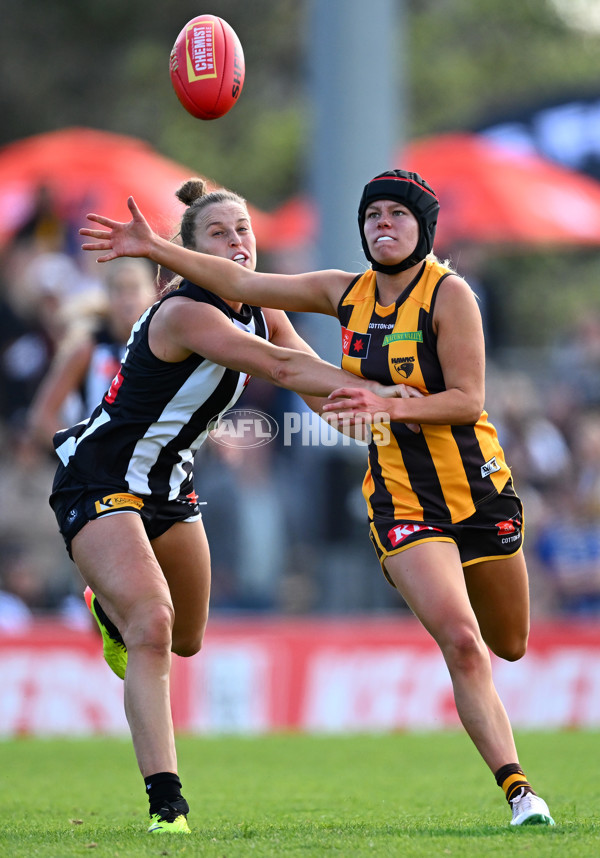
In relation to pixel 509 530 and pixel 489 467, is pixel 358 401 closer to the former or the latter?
pixel 489 467

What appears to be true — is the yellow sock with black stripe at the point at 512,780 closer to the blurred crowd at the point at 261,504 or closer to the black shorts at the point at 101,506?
the black shorts at the point at 101,506

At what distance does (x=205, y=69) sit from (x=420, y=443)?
2010mm

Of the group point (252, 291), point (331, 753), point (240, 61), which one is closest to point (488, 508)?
point (252, 291)

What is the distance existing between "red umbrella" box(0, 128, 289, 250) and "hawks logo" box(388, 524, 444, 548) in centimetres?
832

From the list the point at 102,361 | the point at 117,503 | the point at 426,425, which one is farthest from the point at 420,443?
the point at 102,361

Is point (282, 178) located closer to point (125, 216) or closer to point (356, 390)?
point (125, 216)

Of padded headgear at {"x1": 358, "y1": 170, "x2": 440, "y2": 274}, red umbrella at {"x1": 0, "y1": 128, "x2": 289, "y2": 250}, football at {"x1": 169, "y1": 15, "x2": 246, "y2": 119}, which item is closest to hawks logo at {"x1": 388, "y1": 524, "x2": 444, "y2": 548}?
padded headgear at {"x1": 358, "y1": 170, "x2": 440, "y2": 274}

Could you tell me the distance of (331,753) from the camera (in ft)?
30.7

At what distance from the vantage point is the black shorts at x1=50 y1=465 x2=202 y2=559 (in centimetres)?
561

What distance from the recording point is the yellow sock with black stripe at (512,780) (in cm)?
520

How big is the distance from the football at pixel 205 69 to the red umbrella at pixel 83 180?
6983 mm

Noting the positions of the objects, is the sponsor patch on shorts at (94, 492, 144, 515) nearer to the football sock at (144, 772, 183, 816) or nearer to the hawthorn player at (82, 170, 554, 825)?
the hawthorn player at (82, 170, 554, 825)

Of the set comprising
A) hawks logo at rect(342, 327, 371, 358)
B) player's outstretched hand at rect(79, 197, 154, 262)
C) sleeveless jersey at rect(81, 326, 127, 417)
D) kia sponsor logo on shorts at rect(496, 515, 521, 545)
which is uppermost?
sleeveless jersey at rect(81, 326, 127, 417)

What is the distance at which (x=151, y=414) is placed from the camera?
18.7ft
